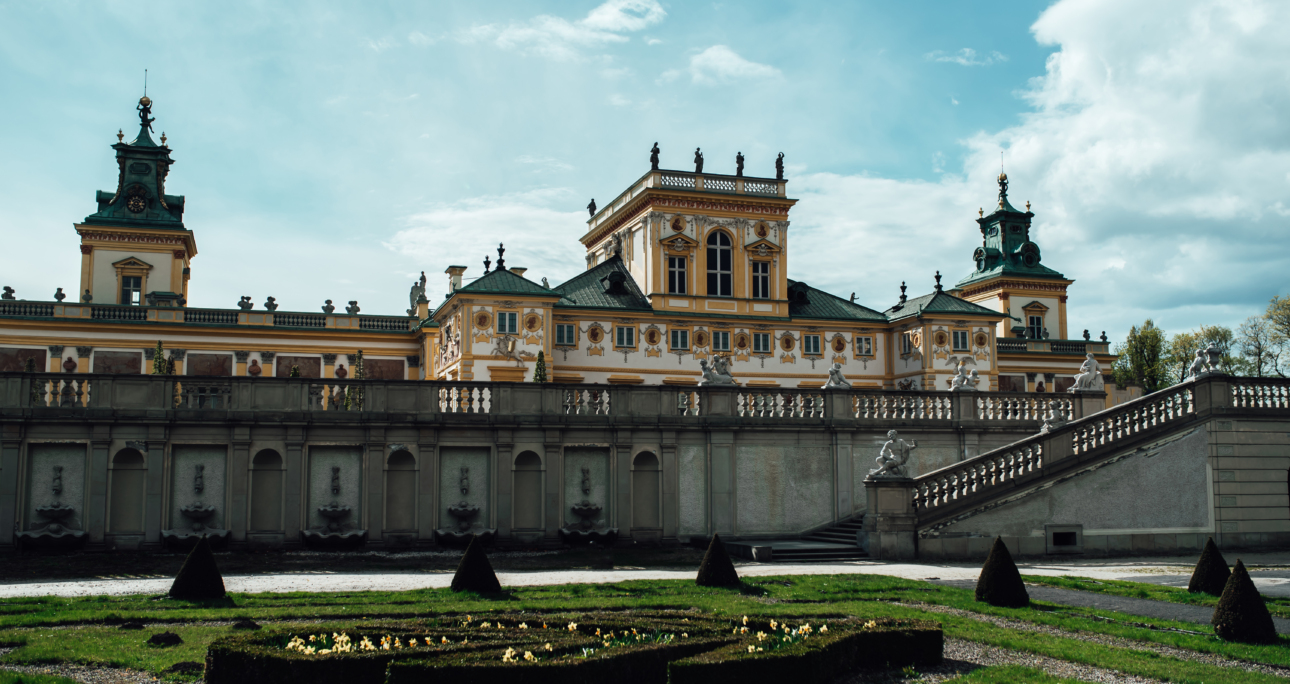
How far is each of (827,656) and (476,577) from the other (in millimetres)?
7948

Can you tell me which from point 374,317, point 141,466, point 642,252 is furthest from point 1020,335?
point 141,466

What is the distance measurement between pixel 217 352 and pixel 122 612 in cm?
5592

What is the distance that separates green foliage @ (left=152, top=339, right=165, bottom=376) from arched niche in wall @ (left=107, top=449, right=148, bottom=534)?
116ft

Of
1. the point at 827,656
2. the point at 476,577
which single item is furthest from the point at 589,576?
the point at 827,656

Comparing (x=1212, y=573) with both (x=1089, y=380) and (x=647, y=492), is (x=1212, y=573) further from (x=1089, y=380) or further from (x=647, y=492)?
(x=1089, y=380)

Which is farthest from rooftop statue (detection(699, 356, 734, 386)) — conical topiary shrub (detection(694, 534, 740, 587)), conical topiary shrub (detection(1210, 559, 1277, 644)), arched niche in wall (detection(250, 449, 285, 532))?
conical topiary shrub (detection(1210, 559, 1277, 644))

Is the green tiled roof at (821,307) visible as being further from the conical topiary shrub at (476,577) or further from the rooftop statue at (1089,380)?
the conical topiary shrub at (476,577)

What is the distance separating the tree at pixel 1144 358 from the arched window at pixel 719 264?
153 ft

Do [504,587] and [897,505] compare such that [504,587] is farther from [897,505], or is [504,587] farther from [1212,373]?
[1212,373]

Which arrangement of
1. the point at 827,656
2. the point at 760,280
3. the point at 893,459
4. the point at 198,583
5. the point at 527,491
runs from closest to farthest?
1. the point at 827,656
2. the point at 198,583
3. the point at 893,459
4. the point at 527,491
5. the point at 760,280

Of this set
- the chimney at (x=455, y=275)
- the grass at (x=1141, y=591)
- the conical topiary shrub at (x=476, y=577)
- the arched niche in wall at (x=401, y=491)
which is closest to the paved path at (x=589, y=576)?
the grass at (x=1141, y=591)

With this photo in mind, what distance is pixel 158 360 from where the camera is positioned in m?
58.8

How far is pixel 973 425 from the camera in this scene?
101 ft

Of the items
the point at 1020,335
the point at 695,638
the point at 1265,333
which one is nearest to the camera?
the point at 695,638
